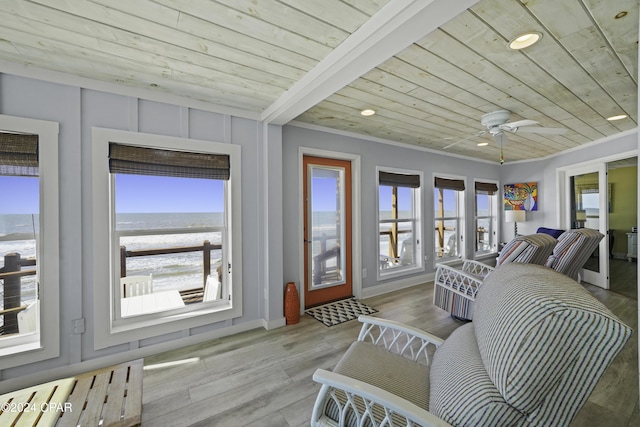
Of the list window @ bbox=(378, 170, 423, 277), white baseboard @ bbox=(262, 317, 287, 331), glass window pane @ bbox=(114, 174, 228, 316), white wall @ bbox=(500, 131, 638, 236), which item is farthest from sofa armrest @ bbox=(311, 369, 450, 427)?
white wall @ bbox=(500, 131, 638, 236)

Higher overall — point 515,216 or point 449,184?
point 449,184

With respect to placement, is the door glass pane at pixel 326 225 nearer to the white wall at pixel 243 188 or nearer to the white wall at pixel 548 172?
the white wall at pixel 243 188

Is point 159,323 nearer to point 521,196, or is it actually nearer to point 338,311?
point 338,311

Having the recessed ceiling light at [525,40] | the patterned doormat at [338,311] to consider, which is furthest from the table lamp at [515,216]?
the recessed ceiling light at [525,40]

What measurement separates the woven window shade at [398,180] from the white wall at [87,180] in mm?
1982

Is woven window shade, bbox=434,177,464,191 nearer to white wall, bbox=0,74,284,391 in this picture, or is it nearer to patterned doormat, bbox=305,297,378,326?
patterned doormat, bbox=305,297,378,326

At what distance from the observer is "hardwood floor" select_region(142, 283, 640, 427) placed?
1.69 m

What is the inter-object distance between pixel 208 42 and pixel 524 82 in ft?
A: 8.39

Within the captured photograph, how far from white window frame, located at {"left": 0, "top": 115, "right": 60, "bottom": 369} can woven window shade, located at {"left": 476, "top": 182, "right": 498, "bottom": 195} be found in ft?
20.9

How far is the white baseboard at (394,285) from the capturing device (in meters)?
3.94

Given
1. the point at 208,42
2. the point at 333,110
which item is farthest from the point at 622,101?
the point at 208,42

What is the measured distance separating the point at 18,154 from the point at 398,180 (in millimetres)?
4206

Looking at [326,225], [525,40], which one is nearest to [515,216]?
[326,225]

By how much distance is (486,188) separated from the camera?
5.62 metres
